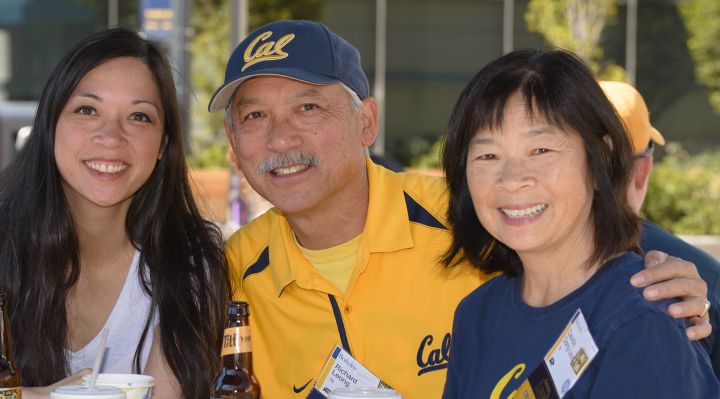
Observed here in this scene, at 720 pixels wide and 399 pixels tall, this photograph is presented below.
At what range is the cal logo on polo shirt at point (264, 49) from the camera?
9.92ft

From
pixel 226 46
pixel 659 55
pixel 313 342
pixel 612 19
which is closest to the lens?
pixel 313 342

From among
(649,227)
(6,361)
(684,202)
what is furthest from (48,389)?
Result: (684,202)

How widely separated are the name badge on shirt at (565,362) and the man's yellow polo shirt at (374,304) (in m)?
0.91

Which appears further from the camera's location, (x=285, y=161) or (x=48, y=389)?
(x=285, y=161)

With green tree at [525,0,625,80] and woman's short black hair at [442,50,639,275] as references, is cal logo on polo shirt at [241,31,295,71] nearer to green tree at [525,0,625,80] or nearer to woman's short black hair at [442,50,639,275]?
woman's short black hair at [442,50,639,275]

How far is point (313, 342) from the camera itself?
304 cm

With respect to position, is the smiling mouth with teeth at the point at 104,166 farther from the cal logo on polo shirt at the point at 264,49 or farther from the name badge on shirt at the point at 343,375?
the name badge on shirt at the point at 343,375

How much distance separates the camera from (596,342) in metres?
2.03

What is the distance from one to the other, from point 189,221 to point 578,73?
155cm

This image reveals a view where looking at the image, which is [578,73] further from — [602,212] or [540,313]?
[540,313]

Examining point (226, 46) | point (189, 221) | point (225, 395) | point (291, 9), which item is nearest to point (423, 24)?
point (291, 9)

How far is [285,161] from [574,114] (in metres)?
1.06

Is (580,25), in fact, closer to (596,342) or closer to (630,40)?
(630,40)

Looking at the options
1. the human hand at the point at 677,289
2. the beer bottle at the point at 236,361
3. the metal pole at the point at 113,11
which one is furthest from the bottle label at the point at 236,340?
the metal pole at the point at 113,11
